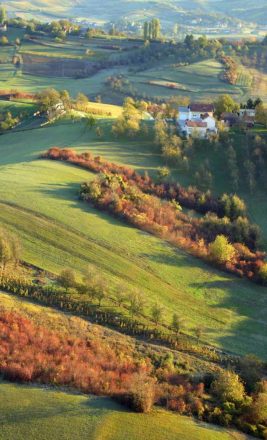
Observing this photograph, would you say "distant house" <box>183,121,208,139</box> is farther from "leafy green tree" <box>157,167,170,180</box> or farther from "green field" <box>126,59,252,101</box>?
"green field" <box>126,59,252,101</box>

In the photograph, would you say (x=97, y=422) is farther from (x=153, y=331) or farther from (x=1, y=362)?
(x=153, y=331)

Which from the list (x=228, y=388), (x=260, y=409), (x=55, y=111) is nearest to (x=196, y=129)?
(x=55, y=111)

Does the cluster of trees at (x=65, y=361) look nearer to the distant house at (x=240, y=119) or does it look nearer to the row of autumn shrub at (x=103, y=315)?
the row of autumn shrub at (x=103, y=315)

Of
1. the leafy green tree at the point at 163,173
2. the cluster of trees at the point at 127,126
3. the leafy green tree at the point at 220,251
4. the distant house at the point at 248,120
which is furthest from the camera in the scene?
→ the distant house at the point at 248,120

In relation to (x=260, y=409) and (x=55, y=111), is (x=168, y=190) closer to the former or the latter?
(x=55, y=111)

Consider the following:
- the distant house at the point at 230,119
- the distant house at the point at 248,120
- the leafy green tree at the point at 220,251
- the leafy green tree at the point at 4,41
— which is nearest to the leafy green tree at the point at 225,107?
the distant house at the point at 230,119

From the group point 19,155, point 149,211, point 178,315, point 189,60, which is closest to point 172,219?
point 149,211
